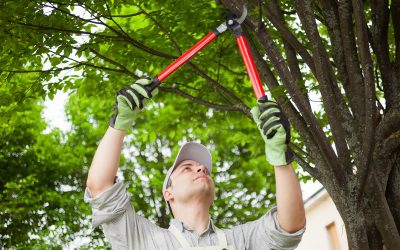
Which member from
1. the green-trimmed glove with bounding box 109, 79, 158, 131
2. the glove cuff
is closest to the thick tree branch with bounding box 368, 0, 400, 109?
the glove cuff

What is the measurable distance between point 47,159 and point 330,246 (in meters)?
8.99

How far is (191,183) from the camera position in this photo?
3033 mm

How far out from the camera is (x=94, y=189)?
8.86 feet

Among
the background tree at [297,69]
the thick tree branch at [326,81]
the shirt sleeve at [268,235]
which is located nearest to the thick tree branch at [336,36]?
Answer: the background tree at [297,69]

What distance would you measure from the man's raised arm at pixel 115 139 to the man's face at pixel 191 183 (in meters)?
0.44

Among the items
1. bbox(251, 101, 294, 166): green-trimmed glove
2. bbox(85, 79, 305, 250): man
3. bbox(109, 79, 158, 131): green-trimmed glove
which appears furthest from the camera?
bbox(109, 79, 158, 131): green-trimmed glove

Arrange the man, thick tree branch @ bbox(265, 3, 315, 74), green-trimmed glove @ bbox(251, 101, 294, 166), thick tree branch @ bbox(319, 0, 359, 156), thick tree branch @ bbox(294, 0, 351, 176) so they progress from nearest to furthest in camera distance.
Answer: green-trimmed glove @ bbox(251, 101, 294, 166)
the man
thick tree branch @ bbox(294, 0, 351, 176)
thick tree branch @ bbox(265, 3, 315, 74)
thick tree branch @ bbox(319, 0, 359, 156)

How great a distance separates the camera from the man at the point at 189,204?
2.57 metres

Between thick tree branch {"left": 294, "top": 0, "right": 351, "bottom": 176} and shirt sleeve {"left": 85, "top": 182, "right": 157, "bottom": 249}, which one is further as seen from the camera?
thick tree branch {"left": 294, "top": 0, "right": 351, "bottom": 176}

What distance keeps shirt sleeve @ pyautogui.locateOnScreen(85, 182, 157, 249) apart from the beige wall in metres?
14.7

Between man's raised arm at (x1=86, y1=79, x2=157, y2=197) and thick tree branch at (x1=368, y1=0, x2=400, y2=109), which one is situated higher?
thick tree branch at (x1=368, y1=0, x2=400, y2=109)

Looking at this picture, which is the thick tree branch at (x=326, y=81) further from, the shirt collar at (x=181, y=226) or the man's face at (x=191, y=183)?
the shirt collar at (x=181, y=226)

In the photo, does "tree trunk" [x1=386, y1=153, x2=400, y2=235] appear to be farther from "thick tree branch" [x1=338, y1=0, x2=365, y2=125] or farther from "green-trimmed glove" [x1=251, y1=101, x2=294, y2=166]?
"green-trimmed glove" [x1=251, y1=101, x2=294, y2=166]

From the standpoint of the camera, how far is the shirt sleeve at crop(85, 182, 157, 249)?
2708 mm
